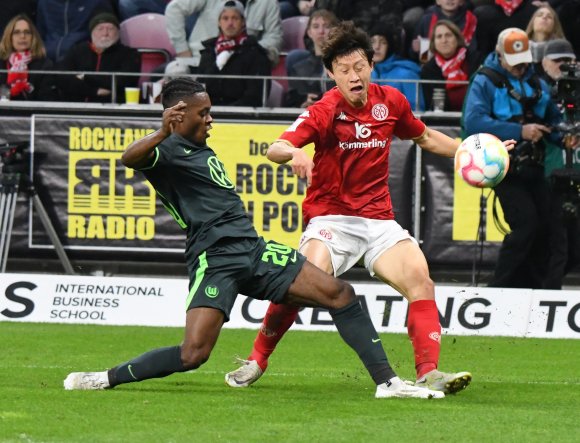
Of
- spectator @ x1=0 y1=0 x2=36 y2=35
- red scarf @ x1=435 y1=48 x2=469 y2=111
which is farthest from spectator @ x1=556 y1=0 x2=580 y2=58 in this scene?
spectator @ x1=0 y1=0 x2=36 y2=35

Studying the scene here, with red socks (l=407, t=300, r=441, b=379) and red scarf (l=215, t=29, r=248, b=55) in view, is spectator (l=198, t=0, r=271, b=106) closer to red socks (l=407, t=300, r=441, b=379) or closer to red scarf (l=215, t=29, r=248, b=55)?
red scarf (l=215, t=29, r=248, b=55)

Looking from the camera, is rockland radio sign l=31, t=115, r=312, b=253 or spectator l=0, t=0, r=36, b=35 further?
spectator l=0, t=0, r=36, b=35

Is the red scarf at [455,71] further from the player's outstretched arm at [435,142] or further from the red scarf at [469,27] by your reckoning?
the player's outstretched arm at [435,142]

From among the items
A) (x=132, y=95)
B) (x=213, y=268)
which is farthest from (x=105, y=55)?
(x=213, y=268)

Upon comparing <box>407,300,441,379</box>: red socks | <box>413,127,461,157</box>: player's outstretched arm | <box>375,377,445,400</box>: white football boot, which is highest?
<box>413,127,461,157</box>: player's outstretched arm

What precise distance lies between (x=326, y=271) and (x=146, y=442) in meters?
2.75

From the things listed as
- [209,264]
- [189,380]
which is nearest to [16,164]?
[189,380]

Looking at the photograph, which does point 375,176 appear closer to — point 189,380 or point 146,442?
point 189,380

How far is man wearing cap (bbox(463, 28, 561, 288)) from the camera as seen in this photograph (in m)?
13.8

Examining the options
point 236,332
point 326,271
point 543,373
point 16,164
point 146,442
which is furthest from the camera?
point 16,164

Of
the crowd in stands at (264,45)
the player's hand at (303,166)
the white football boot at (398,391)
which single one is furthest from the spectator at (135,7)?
the white football boot at (398,391)

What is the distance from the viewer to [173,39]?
17016 millimetres

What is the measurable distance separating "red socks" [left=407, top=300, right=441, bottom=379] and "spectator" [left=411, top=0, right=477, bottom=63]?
7960 mm

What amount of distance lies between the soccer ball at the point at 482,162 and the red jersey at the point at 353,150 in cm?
48
